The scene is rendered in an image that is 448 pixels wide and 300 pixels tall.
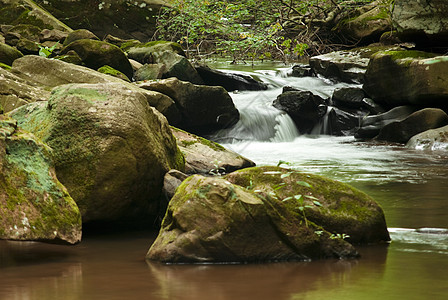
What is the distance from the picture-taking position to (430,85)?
45.4 feet

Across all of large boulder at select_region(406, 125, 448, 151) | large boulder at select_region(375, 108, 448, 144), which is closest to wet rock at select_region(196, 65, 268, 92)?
large boulder at select_region(375, 108, 448, 144)

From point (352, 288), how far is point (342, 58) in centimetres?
1601

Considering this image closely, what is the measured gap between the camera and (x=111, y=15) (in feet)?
81.1

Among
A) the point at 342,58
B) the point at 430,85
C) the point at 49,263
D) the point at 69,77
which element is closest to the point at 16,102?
the point at 69,77

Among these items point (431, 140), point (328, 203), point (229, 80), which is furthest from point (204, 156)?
point (229, 80)

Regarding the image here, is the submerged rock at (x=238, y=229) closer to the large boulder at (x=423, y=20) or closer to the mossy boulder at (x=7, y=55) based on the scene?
the mossy boulder at (x=7, y=55)

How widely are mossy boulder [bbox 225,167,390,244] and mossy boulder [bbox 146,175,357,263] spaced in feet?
1.02

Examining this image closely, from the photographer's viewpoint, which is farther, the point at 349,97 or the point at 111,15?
the point at 111,15

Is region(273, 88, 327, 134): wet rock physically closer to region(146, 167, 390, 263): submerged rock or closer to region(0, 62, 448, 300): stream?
region(0, 62, 448, 300): stream

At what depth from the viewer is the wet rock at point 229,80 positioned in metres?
17.7

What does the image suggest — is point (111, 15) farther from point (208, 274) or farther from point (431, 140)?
point (208, 274)

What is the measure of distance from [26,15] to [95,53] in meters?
7.81

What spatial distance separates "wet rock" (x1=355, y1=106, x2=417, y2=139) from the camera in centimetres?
1474

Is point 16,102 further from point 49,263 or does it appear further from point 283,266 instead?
point 283,266
